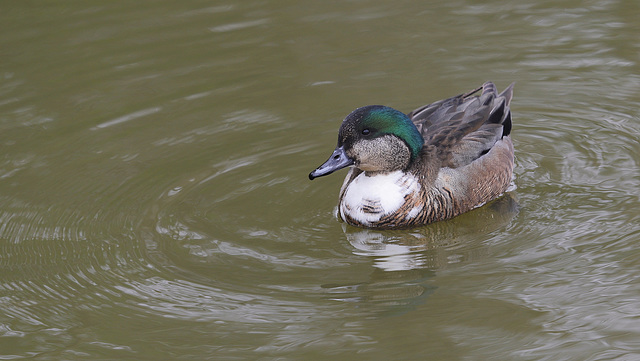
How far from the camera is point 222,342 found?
6.26m

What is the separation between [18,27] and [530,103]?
6.61 meters

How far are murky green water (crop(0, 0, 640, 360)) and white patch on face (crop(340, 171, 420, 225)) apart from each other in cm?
17

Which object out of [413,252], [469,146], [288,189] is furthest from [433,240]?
[288,189]

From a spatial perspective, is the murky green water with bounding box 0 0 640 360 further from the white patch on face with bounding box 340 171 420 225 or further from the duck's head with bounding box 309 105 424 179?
the duck's head with bounding box 309 105 424 179

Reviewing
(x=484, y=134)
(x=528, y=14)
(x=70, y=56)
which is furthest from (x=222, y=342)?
(x=528, y=14)

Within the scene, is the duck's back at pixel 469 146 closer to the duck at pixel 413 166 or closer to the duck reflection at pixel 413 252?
the duck at pixel 413 166

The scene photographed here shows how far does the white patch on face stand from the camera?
25.7 ft

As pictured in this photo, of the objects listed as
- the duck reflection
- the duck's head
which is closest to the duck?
the duck's head

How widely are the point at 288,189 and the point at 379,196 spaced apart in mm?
1040

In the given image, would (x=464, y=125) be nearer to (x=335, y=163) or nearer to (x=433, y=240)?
(x=433, y=240)

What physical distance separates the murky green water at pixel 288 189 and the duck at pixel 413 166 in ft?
0.49

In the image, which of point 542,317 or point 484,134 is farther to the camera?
point 484,134

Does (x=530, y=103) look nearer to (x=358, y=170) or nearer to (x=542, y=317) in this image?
(x=358, y=170)

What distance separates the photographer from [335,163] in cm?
762
